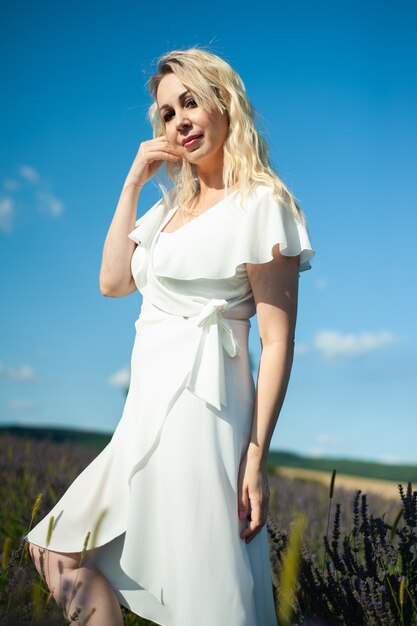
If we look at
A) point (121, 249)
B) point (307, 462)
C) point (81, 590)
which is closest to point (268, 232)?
point (121, 249)

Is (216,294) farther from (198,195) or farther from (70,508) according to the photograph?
(70,508)

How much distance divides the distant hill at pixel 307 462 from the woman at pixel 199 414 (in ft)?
27.6

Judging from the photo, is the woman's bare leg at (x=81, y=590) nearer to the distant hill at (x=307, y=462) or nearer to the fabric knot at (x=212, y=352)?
the fabric knot at (x=212, y=352)

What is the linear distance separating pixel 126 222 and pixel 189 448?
2.68 feet

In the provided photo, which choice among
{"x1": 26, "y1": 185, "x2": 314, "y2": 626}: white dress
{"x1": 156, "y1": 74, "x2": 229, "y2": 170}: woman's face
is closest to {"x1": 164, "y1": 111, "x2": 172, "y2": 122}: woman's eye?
{"x1": 156, "y1": 74, "x2": 229, "y2": 170}: woman's face

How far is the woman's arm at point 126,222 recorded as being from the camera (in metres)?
2.17

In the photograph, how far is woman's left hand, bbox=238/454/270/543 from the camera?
1740 millimetres

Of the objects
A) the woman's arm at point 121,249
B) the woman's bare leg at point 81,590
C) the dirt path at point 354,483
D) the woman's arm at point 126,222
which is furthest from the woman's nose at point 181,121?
the dirt path at point 354,483

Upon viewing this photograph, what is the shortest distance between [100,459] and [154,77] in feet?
4.10

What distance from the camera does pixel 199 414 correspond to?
5.80 feet

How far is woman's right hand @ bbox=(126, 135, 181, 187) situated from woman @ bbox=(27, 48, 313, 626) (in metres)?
0.11

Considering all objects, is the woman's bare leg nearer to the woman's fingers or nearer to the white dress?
the white dress

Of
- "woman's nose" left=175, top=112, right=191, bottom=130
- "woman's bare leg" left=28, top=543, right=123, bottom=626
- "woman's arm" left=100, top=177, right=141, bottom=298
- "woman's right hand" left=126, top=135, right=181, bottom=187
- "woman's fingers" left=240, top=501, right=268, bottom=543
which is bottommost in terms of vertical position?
"woman's bare leg" left=28, top=543, right=123, bottom=626

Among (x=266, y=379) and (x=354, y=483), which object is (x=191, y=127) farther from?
(x=354, y=483)
